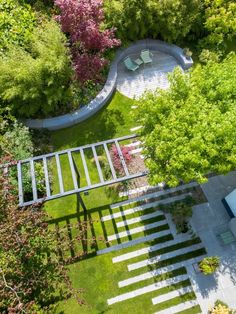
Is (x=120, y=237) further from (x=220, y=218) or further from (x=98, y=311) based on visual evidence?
(x=220, y=218)

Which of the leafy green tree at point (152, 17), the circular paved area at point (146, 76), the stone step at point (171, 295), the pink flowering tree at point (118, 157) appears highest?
the leafy green tree at point (152, 17)

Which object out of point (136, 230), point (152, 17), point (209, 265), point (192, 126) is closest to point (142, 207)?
point (136, 230)

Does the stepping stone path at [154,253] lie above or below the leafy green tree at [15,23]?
below

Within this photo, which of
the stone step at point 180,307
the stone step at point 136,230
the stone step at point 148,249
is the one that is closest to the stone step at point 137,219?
the stone step at point 136,230

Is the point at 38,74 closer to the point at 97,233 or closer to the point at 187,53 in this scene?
the point at 97,233

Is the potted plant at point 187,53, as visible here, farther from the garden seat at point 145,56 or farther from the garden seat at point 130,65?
the garden seat at point 130,65

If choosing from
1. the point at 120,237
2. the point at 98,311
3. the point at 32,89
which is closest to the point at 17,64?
the point at 32,89
